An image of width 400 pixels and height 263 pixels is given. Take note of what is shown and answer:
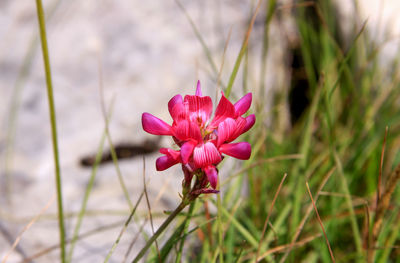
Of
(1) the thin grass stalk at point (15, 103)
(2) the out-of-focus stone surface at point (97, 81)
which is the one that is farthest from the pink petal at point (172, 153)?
(1) the thin grass stalk at point (15, 103)

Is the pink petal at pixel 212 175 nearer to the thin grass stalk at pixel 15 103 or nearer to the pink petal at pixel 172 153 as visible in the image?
the pink petal at pixel 172 153

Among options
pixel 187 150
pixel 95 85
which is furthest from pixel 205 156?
pixel 95 85

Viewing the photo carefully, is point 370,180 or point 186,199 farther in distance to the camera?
point 370,180

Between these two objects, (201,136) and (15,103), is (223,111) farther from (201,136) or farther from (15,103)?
(15,103)

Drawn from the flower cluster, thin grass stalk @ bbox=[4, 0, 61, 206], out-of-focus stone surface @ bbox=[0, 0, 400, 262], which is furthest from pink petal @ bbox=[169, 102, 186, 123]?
thin grass stalk @ bbox=[4, 0, 61, 206]

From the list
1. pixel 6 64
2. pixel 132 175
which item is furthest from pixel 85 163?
pixel 6 64

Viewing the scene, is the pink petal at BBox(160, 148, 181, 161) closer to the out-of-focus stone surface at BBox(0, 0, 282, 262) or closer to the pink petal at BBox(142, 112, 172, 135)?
the pink petal at BBox(142, 112, 172, 135)

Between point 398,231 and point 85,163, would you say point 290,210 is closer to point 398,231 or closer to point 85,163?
point 398,231
